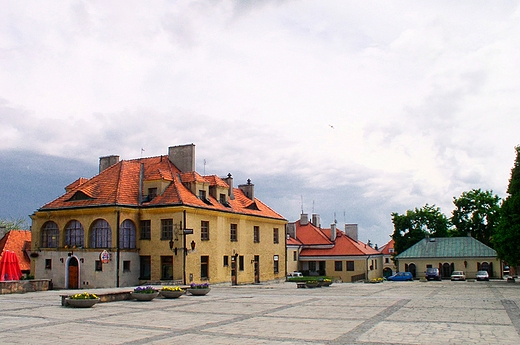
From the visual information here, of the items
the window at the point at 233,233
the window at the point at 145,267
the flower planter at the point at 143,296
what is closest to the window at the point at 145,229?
the window at the point at 145,267

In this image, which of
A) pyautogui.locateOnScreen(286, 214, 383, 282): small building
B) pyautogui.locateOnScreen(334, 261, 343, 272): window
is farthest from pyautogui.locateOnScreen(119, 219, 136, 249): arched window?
pyautogui.locateOnScreen(334, 261, 343, 272): window

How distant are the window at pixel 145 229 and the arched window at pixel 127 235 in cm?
67

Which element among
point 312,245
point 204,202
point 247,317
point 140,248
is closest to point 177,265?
point 140,248

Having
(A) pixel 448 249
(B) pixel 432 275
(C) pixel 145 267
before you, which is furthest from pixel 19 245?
(A) pixel 448 249

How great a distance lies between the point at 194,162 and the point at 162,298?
691 inches

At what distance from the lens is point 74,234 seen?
128ft

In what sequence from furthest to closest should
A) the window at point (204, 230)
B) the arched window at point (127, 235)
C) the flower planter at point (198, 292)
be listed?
1. the window at point (204, 230)
2. the arched window at point (127, 235)
3. the flower planter at point (198, 292)

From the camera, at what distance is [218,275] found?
137 ft

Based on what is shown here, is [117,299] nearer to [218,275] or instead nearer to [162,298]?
[162,298]

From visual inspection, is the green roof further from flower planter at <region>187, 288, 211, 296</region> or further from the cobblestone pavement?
flower planter at <region>187, 288, 211, 296</region>

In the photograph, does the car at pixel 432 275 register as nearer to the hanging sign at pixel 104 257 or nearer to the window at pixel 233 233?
the window at pixel 233 233

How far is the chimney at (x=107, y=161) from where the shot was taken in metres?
45.8

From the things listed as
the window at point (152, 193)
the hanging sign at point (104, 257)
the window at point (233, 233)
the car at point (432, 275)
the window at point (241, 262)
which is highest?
the window at point (152, 193)

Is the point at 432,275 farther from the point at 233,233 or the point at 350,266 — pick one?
the point at 233,233
